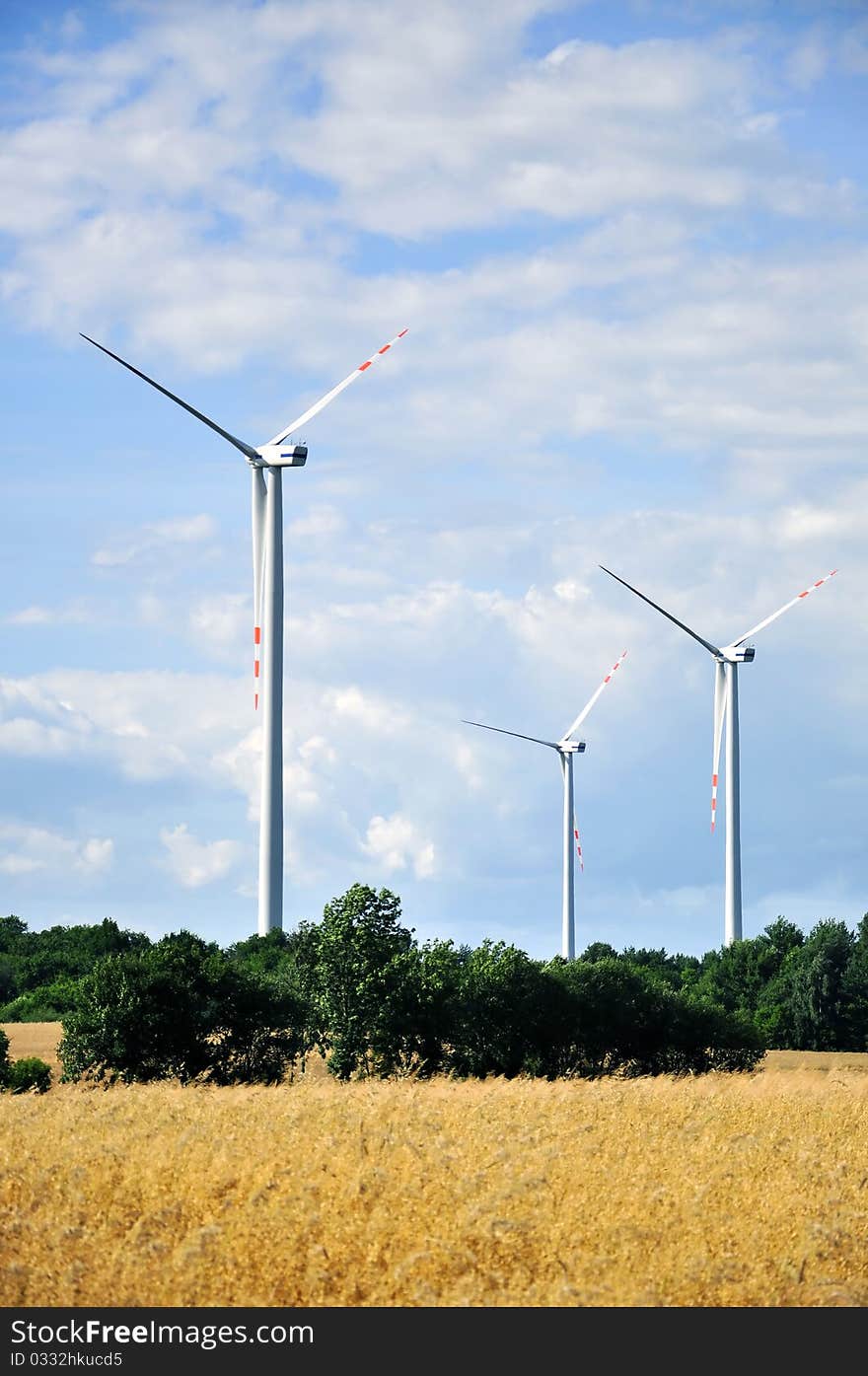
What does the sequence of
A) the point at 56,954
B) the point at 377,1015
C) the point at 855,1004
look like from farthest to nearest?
the point at 56,954, the point at 855,1004, the point at 377,1015

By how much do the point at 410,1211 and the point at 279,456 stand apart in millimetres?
69738

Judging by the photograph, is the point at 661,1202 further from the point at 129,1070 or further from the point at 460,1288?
the point at 129,1070

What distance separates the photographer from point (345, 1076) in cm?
5600

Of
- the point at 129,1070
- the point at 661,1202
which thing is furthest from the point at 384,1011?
the point at 661,1202

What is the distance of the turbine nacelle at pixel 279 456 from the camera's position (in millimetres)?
85125

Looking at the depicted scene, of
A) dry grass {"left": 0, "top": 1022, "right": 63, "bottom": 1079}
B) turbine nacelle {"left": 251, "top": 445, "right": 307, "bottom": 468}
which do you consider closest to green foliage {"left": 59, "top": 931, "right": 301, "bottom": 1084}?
dry grass {"left": 0, "top": 1022, "right": 63, "bottom": 1079}

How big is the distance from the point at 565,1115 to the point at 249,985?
31.4m

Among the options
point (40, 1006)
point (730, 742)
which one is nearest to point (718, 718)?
point (730, 742)

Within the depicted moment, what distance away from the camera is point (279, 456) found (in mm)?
85375

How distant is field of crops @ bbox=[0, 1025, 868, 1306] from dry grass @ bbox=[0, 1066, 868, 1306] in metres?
0.04

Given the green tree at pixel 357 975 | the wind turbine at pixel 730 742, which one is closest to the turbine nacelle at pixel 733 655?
the wind turbine at pixel 730 742

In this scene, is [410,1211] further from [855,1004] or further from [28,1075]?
[855,1004]

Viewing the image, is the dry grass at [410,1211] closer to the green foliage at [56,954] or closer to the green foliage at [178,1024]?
the green foliage at [178,1024]

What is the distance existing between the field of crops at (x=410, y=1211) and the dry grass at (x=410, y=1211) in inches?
1.6
